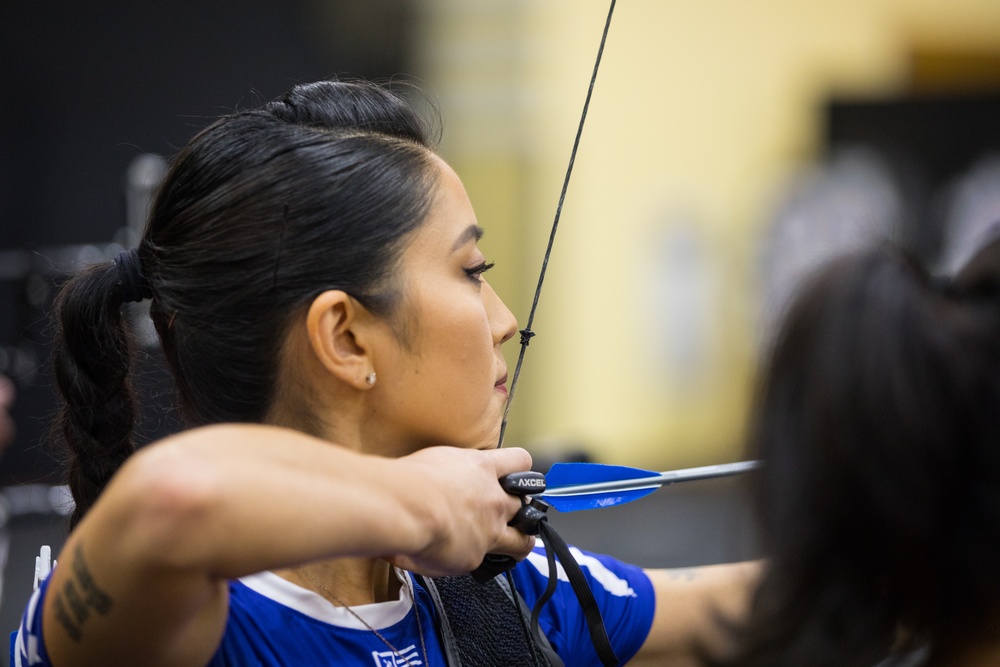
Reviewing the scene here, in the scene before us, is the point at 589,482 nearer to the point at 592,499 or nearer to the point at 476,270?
the point at 592,499

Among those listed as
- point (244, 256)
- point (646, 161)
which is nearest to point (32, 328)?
point (244, 256)

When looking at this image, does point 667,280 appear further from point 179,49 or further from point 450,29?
point 179,49

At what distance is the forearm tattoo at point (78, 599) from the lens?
31.7 inches

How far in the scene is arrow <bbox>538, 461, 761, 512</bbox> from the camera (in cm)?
114

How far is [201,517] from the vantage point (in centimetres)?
77

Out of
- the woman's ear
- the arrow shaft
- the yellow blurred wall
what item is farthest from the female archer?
→ the yellow blurred wall

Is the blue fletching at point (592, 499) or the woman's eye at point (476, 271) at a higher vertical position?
the woman's eye at point (476, 271)

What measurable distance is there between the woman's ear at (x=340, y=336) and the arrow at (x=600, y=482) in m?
0.25

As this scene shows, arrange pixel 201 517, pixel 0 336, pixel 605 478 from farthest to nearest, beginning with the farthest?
1. pixel 0 336
2. pixel 605 478
3. pixel 201 517

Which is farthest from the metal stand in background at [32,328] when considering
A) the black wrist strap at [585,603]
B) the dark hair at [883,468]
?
the dark hair at [883,468]

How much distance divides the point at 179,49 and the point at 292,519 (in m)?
3.85

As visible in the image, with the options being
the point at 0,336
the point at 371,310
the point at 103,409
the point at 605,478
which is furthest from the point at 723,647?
the point at 0,336

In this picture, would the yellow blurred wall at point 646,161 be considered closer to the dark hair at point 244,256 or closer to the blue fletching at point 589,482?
the blue fletching at point 589,482

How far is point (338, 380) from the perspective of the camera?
108cm
